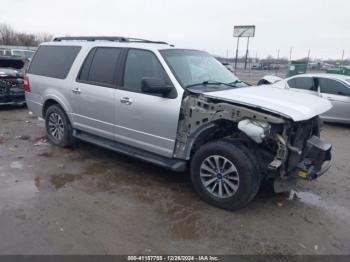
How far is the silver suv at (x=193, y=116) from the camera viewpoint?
140 inches

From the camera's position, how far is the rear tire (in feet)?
18.4

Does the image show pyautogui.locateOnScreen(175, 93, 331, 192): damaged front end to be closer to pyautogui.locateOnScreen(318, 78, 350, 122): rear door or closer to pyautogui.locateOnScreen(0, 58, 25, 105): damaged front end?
pyautogui.locateOnScreen(318, 78, 350, 122): rear door

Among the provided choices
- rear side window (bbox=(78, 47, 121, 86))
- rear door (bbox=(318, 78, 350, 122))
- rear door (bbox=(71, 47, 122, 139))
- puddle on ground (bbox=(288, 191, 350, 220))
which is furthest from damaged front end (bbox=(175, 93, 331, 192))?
rear door (bbox=(318, 78, 350, 122))

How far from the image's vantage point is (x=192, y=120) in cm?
396

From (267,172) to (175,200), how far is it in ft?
3.93

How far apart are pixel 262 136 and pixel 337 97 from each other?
6.10 m

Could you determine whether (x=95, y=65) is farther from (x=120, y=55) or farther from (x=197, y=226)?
(x=197, y=226)

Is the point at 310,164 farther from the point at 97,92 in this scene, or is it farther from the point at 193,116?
the point at 97,92

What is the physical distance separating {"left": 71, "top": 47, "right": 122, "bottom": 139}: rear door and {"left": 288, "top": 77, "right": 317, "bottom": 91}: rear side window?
20.3 feet

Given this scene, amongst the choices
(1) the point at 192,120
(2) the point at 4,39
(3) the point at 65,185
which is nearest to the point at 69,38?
(3) the point at 65,185

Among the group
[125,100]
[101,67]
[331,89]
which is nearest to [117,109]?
[125,100]

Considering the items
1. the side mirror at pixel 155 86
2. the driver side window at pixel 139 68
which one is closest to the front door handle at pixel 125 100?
the driver side window at pixel 139 68

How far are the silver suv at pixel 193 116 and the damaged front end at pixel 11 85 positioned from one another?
4066 millimetres

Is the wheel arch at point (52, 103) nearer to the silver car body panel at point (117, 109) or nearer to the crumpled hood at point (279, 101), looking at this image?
the silver car body panel at point (117, 109)
